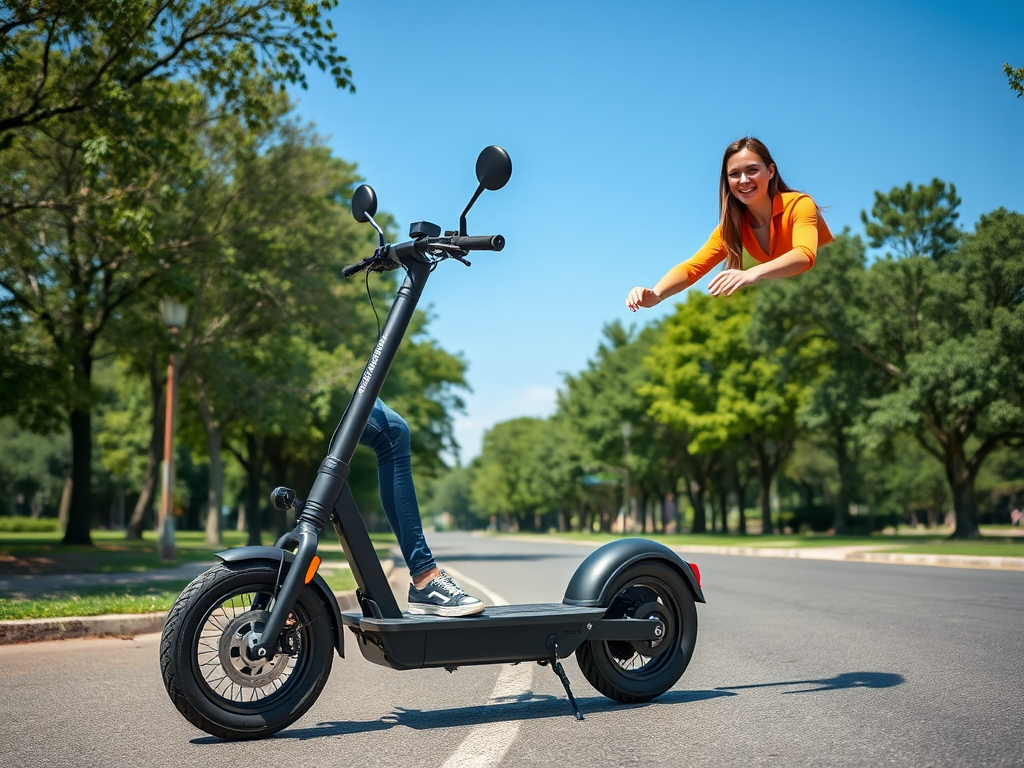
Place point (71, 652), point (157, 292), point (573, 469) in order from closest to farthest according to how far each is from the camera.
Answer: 1. point (71, 652)
2. point (157, 292)
3. point (573, 469)

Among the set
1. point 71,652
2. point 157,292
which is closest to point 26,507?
point 157,292

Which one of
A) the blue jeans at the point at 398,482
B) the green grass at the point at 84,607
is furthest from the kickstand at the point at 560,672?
the green grass at the point at 84,607

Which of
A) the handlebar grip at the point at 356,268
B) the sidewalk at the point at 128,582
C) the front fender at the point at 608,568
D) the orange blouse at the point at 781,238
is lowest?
the sidewalk at the point at 128,582

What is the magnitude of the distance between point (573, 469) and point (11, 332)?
149ft

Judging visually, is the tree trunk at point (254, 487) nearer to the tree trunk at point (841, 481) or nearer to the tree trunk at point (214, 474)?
the tree trunk at point (214, 474)

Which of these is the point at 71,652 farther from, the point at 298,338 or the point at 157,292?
the point at 298,338

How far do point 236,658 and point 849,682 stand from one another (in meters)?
3.53

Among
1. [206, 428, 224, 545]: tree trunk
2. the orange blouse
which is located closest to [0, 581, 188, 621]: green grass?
the orange blouse

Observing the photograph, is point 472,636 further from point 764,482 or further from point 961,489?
point 764,482

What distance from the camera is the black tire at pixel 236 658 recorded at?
4.02 meters

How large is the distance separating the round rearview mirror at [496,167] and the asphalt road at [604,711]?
2.53 meters

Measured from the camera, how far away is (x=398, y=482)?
473 cm

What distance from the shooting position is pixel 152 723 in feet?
15.3

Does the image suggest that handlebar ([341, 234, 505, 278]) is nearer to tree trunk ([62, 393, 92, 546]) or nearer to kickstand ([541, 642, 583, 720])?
kickstand ([541, 642, 583, 720])
